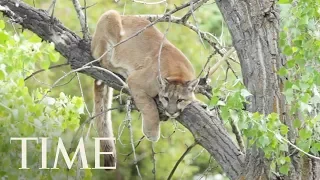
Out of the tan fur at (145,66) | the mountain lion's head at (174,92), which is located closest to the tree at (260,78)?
the mountain lion's head at (174,92)

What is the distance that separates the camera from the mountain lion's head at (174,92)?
552 cm

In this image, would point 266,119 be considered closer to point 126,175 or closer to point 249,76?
point 249,76

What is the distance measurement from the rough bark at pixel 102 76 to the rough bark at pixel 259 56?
0.26 metres

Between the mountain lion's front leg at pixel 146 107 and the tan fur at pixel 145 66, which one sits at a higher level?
the tan fur at pixel 145 66

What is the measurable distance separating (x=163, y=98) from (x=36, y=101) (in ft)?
6.05

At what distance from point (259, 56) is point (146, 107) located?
152 cm

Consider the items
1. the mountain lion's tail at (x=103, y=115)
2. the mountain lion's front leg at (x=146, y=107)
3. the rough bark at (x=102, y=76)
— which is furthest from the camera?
the mountain lion's tail at (x=103, y=115)

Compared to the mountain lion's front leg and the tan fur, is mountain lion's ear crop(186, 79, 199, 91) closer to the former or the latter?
the tan fur

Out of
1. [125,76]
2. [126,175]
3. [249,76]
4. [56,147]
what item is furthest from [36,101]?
[126,175]

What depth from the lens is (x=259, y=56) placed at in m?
Answer: 4.35

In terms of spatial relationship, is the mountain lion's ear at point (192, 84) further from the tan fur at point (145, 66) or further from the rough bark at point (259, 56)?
the rough bark at point (259, 56)

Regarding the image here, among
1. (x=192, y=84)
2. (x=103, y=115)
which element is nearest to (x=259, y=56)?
(x=192, y=84)

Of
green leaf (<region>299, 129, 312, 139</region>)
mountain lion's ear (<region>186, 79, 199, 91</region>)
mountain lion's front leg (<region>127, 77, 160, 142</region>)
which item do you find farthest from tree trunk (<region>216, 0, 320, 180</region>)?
mountain lion's front leg (<region>127, 77, 160, 142</region>)

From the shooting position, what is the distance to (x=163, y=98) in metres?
5.77
